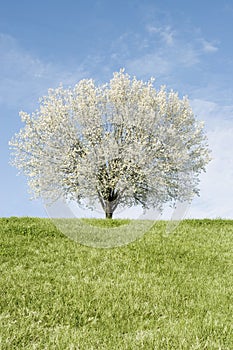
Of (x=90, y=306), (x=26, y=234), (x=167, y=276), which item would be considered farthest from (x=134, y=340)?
(x=26, y=234)

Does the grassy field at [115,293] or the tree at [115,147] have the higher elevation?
the tree at [115,147]

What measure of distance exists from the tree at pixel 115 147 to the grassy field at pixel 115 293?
423 inches

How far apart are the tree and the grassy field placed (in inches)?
423

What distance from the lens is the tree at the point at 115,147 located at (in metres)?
23.7

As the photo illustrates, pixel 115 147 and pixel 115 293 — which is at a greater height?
pixel 115 147

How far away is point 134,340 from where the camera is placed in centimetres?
602

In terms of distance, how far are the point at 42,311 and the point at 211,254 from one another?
6.19 m

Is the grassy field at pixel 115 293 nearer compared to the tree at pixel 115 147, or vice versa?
the grassy field at pixel 115 293

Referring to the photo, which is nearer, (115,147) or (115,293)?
(115,293)

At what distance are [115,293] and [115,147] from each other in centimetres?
1548

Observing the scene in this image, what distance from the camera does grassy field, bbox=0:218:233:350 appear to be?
244 inches

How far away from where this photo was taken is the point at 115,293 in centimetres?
812

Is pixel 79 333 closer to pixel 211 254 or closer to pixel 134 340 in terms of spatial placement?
pixel 134 340

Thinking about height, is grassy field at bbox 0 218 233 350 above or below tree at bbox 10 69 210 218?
below
